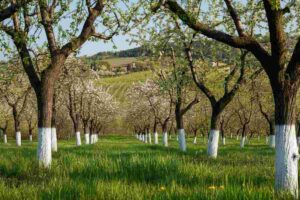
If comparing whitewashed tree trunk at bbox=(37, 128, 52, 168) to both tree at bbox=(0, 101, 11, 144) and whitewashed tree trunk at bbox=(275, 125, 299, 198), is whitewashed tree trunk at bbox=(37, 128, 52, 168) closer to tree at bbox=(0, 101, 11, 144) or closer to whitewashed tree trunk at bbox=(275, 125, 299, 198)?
whitewashed tree trunk at bbox=(275, 125, 299, 198)

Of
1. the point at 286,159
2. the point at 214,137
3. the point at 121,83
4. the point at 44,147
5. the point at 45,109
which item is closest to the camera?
the point at 286,159

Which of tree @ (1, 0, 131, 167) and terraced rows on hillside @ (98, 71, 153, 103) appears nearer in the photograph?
tree @ (1, 0, 131, 167)

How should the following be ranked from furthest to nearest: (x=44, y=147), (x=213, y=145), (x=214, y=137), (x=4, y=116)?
(x=4, y=116), (x=214, y=137), (x=213, y=145), (x=44, y=147)

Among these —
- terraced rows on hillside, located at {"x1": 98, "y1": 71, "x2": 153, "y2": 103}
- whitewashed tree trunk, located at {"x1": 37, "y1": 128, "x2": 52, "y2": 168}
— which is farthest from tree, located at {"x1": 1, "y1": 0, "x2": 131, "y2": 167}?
terraced rows on hillside, located at {"x1": 98, "y1": 71, "x2": 153, "y2": 103}

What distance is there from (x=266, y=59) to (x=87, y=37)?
9.39m

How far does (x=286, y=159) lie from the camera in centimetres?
1115

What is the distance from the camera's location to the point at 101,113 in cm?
8219

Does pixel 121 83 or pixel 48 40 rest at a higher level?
pixel 121 83

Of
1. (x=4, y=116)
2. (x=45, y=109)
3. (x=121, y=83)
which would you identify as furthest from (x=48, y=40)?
(x=121, y=83)

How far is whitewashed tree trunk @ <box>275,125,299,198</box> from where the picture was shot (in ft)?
36.3

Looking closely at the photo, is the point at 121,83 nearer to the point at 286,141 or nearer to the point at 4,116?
the point at 4,116

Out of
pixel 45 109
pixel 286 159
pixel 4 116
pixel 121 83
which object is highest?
pixel 121 83

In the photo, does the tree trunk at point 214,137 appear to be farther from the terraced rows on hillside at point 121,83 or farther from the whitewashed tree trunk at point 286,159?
the terraced rows on hillside at point 121,83

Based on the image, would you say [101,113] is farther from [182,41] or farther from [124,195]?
[124,195]
